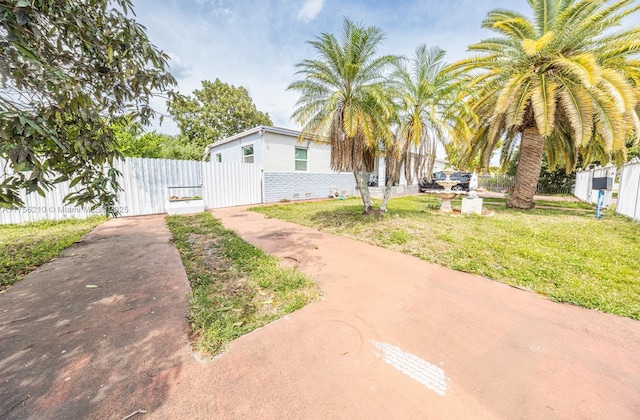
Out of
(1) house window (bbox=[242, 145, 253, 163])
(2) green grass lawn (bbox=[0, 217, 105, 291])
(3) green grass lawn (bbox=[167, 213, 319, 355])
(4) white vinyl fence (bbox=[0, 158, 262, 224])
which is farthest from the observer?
(1) house window (bbox=[242, 145, 253, 163])

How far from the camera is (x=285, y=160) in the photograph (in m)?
13.0

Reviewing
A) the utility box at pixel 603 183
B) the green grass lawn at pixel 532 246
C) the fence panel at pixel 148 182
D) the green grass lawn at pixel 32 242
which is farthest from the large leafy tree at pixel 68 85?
the utility box at pixel 603 183

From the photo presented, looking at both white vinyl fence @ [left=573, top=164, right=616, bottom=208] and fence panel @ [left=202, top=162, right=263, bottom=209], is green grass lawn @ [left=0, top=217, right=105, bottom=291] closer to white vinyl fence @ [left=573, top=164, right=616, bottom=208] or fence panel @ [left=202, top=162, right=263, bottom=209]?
fence panel @ [left=202, top=162, right=263, bottom=209]

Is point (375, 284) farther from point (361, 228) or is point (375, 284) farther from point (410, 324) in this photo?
point (361, 228)

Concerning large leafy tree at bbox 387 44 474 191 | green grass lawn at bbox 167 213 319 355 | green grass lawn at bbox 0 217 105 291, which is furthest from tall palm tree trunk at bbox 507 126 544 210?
green grass lawn at bbox 0 217 105 291

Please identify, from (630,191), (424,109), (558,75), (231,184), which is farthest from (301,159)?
(630,191)

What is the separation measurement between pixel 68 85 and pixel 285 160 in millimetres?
11318

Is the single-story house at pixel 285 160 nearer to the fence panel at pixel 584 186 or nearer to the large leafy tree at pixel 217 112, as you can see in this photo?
the large leafy tree at pixel 217 112

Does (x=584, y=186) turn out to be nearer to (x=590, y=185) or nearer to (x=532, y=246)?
(x=590, y=185)

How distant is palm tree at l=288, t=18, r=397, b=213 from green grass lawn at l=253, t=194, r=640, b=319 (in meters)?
2.43

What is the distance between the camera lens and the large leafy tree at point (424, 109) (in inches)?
286

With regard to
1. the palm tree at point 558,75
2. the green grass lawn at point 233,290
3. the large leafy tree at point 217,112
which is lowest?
the green grass lawn at point 233,290

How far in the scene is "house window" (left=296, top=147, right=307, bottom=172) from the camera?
13.6 metres

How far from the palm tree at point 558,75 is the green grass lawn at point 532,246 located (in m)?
2.81
